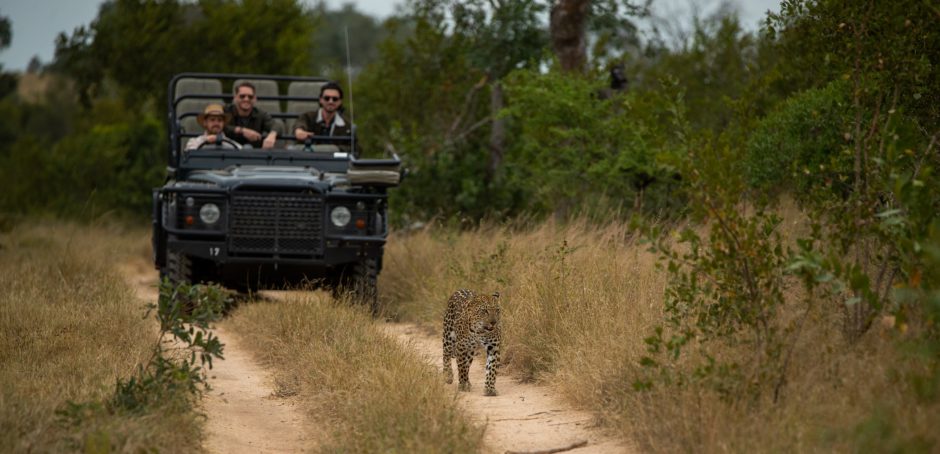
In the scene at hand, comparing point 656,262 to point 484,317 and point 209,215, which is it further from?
point 209,215

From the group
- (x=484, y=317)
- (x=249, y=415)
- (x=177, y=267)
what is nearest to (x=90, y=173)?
(x=177, y=267)

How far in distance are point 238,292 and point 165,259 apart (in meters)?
1.02

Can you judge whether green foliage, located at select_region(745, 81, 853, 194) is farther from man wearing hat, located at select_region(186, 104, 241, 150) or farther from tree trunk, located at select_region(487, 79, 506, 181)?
tree trunk, located at select_region(487, 79, 506, 181)

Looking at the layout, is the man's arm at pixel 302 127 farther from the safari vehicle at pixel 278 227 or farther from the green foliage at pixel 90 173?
the green foliage at pixel 90 173

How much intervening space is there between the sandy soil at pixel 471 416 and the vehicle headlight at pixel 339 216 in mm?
2132

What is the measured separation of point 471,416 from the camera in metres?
7.13

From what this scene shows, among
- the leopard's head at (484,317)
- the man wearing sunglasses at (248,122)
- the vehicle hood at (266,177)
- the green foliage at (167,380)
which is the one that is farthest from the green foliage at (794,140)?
the green foliage at (167,380)

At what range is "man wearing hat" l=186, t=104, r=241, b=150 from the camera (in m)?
12.7

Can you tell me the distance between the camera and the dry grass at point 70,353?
19.3 ft

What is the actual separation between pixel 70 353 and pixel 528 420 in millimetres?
3012

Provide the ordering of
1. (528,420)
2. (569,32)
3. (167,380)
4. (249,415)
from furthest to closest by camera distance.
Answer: (569,32)
(249,415)
(528,420)
(167,380)

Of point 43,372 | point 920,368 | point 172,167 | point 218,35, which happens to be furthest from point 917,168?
point 218,35

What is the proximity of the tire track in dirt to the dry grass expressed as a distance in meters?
1.62

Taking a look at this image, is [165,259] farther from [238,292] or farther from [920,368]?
[920,368]
